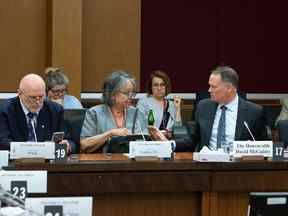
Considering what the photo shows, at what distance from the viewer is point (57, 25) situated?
29.1 ft

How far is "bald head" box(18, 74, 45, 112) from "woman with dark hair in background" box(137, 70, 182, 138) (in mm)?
2438

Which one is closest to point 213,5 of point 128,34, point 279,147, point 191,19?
point 191,19

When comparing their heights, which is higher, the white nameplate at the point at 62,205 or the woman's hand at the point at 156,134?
the woman's hand at the point at 156,134

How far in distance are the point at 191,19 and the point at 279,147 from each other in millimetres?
4754

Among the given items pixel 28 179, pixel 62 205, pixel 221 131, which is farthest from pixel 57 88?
pixel 62 205

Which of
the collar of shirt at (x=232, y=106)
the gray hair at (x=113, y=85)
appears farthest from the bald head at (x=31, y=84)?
the collar of shirt at (x=232, y=106)

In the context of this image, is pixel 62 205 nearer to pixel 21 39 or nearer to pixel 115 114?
pixel 115 114

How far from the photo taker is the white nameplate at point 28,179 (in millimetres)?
3969

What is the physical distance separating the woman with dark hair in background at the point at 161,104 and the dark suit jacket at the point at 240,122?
5.57 feet

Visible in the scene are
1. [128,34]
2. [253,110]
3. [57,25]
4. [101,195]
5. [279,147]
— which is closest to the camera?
[101,195]

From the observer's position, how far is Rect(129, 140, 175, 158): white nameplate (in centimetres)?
510

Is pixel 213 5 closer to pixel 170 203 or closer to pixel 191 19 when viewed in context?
pixel 191 19

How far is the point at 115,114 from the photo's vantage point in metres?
6.32

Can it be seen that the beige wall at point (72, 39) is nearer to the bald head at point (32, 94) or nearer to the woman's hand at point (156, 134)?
the woman's hand at point (156, 134)
